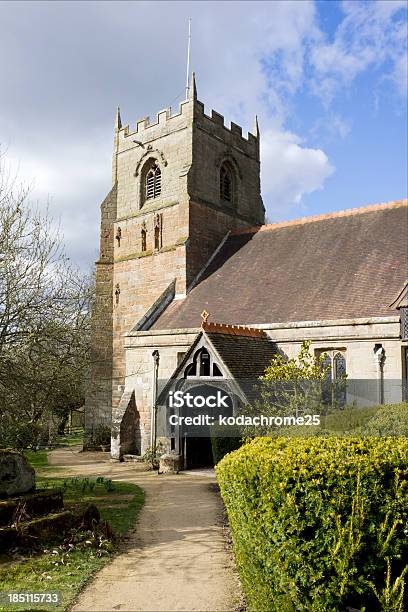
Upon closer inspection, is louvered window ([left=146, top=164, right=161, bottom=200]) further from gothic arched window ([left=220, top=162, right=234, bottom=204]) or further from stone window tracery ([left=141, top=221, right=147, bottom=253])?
gothic arched window ([left=220, top=162, right=234, bottom=204])

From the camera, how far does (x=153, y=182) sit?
25453 millimetres

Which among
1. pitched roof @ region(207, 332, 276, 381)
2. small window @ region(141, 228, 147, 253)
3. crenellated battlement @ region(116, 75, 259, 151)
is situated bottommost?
pitched roof @ region(207, 332, 276, 381)

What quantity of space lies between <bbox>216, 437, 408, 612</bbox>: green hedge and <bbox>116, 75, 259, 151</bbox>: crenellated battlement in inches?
820

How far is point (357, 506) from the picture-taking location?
5242 mm

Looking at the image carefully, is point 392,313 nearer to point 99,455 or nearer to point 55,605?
point 55,605

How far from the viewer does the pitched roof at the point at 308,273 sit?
16938mm

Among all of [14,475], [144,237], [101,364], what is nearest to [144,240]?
[144,237]

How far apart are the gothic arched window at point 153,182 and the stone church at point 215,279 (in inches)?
2.4

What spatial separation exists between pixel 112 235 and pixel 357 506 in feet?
73.4

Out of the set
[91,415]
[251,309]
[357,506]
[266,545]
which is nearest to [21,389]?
[266,545]

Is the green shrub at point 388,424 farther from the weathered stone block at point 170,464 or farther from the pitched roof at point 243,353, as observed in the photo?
the weathered stone block at point 170,464

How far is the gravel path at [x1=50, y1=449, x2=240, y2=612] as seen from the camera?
678 cm

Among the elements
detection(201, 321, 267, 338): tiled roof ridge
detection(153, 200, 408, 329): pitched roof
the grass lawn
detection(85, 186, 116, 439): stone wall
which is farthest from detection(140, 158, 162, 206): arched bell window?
the grass lawn

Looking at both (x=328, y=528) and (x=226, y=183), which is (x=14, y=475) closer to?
(x=328, y=528)
